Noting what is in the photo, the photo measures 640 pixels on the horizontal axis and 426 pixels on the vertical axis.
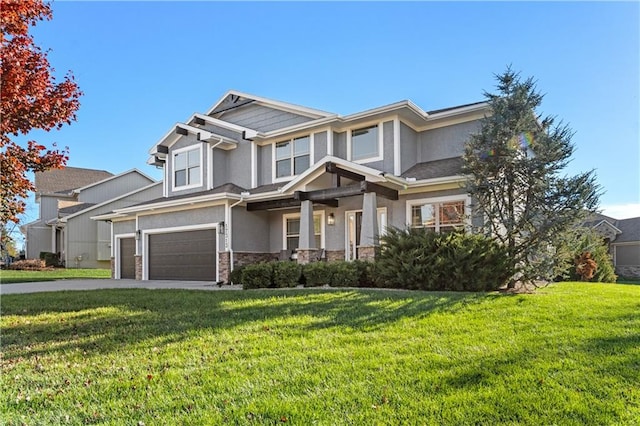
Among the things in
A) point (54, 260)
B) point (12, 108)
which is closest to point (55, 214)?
point (54, 260)

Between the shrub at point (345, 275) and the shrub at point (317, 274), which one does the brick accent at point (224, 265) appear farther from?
the shrub at point (345, 275)

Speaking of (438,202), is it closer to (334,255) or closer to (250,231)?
(334,255)

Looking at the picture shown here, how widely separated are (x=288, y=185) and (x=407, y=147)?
4369 mm

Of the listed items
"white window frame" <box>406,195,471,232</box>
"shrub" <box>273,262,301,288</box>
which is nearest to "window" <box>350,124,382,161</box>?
"white window frame" <box>406,195,471,232</box>

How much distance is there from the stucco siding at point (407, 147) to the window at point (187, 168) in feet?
29.1

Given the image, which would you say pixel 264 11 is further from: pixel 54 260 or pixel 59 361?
pixel 54 260

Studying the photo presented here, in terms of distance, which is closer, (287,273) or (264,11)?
(264,11)

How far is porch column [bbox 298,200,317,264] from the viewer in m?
14.1

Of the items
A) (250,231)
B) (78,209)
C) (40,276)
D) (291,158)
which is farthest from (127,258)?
(78,209)

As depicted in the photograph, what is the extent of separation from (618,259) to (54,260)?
3782 centimetres

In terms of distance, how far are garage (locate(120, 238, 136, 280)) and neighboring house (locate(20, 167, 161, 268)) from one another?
32.1 feet

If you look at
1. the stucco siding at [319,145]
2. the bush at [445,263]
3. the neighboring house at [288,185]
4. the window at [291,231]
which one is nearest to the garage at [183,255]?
the neighboring house at [288,185]

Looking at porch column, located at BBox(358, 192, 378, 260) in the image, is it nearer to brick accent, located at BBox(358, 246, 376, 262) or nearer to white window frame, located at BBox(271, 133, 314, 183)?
brick accent, located at BBox(358, 246, 376, 262)

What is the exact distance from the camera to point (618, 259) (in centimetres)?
2856
